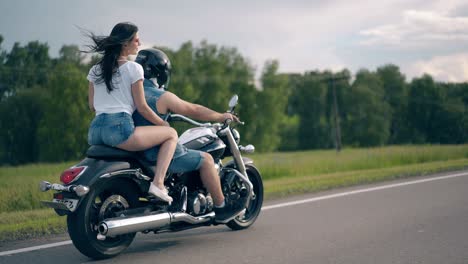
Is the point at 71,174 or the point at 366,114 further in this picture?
the point at 366,114

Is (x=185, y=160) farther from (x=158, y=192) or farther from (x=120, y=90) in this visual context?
(x=120, y=90)

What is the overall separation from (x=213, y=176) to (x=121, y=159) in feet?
3.35

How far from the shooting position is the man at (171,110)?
232 inches

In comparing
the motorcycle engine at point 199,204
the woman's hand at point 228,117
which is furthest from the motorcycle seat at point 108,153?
the woman's hand at point 228,117

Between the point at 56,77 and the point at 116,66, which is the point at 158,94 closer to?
the point at 116,66

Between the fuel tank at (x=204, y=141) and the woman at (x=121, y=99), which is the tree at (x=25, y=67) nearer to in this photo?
the fuel tank at (x=204, y=141)

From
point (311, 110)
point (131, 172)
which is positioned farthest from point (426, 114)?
point (311, 110)

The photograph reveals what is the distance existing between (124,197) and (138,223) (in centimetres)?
32

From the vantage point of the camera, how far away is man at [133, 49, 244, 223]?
588 centimetres

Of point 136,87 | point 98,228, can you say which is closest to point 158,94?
point 136,87

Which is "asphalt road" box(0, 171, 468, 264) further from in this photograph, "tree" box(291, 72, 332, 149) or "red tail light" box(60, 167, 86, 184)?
"tree" box(291, 72, 332, 149)

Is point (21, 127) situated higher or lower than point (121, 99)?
higher

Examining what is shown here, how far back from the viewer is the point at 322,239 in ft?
20.4

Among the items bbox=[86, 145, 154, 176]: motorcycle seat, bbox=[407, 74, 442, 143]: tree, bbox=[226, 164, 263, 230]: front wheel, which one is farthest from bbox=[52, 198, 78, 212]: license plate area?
bbox=[407, 74, 442, 143]: tree
